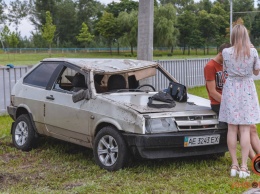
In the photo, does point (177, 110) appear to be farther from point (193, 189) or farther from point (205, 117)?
point (193, 189)

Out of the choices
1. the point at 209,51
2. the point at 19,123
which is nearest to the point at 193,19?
the point at 209,51

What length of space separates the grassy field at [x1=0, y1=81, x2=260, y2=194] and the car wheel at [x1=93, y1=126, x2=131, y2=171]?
4.3 inches

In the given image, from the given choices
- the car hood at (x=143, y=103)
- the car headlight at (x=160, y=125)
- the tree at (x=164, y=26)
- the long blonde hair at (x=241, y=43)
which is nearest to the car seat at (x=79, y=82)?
the car hood at (x=143, y=103)

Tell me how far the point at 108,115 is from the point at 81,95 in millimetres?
661

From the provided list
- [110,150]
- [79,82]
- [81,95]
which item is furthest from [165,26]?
[110,150]

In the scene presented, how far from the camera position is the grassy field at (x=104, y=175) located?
17.3ft

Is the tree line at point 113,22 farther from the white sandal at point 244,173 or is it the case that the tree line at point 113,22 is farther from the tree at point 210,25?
the white sandal at point 244,173

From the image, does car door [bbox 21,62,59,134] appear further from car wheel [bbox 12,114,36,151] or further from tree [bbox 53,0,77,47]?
tree [bbox 53,0,77,47]

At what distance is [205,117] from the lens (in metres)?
6.16

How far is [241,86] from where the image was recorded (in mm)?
5723

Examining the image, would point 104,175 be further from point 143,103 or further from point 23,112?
point 23,112

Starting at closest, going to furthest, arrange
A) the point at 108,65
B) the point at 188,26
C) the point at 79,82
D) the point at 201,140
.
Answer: the point at 201,140
the point at 79,82
the point at 108,65
the point at 188,26

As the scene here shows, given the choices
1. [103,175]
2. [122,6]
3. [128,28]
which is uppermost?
[122,6]

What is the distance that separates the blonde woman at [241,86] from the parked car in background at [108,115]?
44cm
